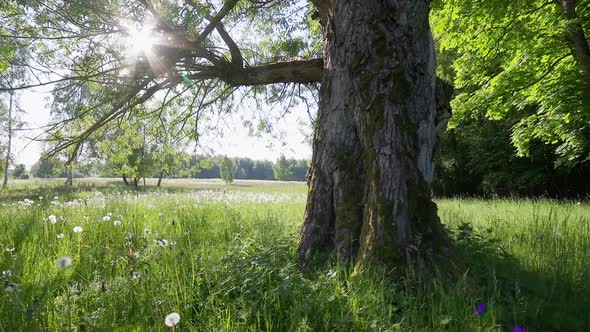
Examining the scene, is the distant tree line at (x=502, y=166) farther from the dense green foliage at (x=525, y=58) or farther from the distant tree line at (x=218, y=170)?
the distant tree line at (x=218, y=170)

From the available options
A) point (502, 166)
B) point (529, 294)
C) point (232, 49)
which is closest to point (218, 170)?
point (502, 166)

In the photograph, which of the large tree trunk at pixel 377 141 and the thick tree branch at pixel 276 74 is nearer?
the large tree trunk at pixel 377 141

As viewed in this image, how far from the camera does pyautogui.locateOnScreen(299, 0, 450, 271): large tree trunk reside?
9.90ft

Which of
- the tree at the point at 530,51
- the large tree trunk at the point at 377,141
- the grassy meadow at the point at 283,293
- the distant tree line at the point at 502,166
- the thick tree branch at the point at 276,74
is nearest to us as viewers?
the grassy meadow at the point at 283,293

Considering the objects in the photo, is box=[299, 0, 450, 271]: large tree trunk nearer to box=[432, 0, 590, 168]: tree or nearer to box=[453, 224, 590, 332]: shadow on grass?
box=[453, 224, 590, 332]: shadow on grass

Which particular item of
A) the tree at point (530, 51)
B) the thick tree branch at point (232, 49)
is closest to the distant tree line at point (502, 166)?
the tree at point (530, 51)

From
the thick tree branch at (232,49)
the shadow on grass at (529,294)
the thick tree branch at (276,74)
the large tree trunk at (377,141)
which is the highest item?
the thick tree branch at (232,49)

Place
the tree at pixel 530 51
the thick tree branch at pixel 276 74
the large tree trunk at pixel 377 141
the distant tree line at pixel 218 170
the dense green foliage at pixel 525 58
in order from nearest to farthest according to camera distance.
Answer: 1. the large tree trunk at pixel 377 141
2. the thick tree branch at pixel 276 74
3. the distant tree line at pixel 218 170
4. the tree at pixel 530 51
5. the dense green foliage at pixel 525 58

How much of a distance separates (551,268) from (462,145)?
19662 mm

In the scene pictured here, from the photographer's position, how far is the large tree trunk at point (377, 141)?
119 inches

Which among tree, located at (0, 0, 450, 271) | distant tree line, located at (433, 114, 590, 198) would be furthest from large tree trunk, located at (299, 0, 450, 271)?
distant tree line, located at (433, 114, 590, 198)

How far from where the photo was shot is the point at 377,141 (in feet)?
10.4

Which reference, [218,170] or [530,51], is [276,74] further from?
[218,170]

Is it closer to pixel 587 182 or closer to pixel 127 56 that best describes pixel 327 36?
pixel 127 56
